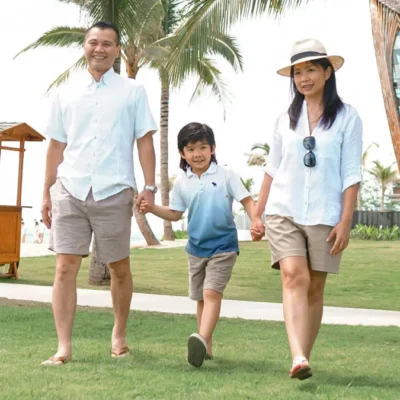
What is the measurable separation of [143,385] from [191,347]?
69cm

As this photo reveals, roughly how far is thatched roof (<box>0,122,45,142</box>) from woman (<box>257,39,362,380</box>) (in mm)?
9992

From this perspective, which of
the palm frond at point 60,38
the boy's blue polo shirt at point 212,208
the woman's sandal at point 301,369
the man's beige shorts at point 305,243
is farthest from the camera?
the palm frond at point 60,38

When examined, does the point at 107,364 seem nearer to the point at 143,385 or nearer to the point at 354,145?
the point at 143,385

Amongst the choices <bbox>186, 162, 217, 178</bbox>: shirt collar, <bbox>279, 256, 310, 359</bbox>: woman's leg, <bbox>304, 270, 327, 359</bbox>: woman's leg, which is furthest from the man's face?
<bbox>304, 270, 327, 359</bbox>: woman's leg

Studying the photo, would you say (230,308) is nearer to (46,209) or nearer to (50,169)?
(46,209)

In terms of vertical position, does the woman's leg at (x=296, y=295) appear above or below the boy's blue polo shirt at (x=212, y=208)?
below

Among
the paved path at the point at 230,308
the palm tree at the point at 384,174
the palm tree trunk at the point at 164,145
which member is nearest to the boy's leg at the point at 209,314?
the paved path at the point at 230,308

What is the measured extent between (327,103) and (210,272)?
1.41m

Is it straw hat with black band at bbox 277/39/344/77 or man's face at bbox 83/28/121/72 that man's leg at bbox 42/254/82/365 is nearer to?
man's face at bbox 83/28/121/72

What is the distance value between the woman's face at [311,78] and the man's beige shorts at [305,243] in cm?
76

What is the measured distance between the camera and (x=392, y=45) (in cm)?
1458

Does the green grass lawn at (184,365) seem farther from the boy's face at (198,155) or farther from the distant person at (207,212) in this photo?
the boy's face at (198,155)

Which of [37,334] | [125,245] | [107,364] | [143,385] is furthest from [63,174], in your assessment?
[37,334]

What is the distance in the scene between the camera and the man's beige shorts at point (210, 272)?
5520 millimetres
